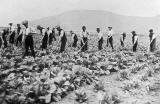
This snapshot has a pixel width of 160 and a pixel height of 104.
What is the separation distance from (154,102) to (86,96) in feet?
4.96

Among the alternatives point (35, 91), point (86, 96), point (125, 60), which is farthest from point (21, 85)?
point (125, 60)

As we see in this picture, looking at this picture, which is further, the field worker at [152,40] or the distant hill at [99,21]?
the distant hill at [99,21]

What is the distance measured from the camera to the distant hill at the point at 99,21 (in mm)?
122944

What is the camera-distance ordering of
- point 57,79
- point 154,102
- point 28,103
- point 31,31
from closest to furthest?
point 28,103 → point 154,102 → point 57,79 → point 31,31

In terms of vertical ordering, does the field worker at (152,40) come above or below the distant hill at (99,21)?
above

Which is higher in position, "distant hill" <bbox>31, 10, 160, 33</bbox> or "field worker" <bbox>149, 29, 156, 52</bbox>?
"field worker" <bbox>149, 29, 156, 52</bbox>

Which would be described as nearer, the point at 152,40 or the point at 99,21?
the point at 152,40

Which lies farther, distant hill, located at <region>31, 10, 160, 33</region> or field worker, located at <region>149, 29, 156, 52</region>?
distant hill, located at <region>31, 10, 160, 33</region>

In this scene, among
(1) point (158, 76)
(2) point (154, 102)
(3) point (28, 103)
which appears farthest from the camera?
(1) point (158, 76)

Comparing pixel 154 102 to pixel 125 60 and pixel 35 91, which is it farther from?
pixel 125 60

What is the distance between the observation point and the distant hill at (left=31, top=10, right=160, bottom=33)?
122944mm

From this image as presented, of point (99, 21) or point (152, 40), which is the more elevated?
point (152, 40)

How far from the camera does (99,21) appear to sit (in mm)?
129750

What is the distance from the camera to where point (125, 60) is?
40.2 ft
